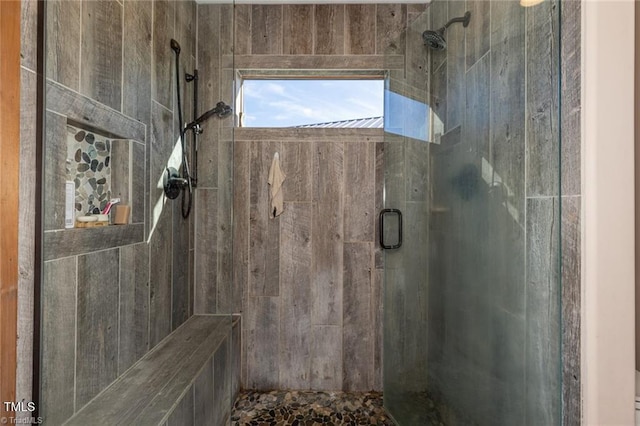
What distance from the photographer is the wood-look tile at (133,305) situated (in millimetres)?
1325

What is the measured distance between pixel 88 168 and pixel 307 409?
5.92 feet

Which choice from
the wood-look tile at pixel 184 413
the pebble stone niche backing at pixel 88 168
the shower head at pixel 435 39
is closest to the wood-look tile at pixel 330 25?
the shower head at pixel 435 39

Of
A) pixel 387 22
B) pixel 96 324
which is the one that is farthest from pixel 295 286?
pixel 387 22

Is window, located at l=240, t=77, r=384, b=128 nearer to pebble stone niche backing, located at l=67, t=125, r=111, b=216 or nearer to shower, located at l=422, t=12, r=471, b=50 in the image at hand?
shower, located at l=422, t=12, r=471, b=50

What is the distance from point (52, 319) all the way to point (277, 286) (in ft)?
4.20

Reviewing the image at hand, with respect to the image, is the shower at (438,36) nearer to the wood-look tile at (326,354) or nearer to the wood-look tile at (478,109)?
the wood-look tile at (478,109)

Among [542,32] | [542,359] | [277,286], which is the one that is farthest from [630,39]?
[277,286]

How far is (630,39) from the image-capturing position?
816 millimetres

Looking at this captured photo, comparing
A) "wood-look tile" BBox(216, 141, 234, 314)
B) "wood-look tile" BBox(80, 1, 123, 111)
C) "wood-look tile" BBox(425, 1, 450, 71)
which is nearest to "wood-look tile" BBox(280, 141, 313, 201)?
"wood-look tile" BBox(216, 141, 234, 314)

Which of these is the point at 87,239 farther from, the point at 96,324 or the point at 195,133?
the point at 195,133

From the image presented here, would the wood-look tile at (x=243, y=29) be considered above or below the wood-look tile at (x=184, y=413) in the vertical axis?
above

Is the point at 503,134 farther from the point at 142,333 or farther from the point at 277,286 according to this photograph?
the point at 142,333

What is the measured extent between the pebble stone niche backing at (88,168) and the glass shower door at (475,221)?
151 cm

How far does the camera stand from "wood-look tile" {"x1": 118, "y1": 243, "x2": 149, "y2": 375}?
4.35 ft
